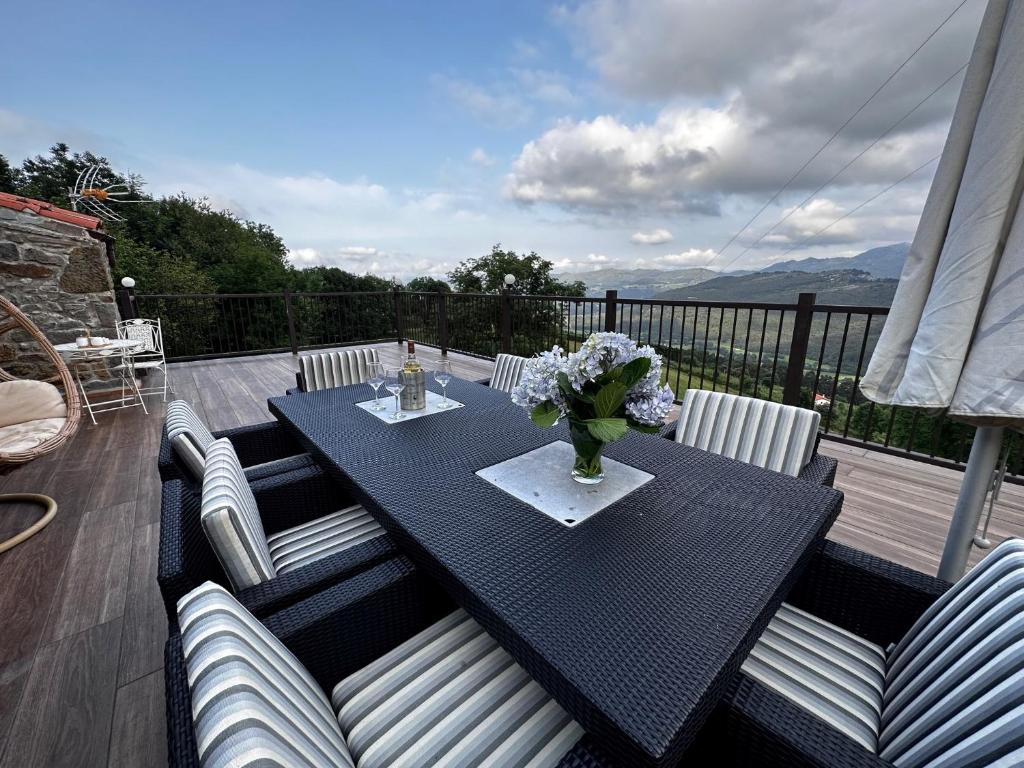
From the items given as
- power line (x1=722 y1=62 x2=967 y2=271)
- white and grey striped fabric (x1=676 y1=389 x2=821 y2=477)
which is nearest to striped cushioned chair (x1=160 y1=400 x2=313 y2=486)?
white and grey striped fabric (x1=676 y1=389 x2=821 y2=477)

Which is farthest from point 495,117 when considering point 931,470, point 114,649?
point 114,649

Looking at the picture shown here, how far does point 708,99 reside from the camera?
5590 millimetres

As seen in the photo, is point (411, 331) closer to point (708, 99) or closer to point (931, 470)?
point (708, 99)

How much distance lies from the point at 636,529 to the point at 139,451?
416 centimetres

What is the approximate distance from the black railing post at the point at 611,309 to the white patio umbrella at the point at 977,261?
322 centimetres

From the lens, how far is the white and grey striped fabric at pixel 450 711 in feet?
2.68

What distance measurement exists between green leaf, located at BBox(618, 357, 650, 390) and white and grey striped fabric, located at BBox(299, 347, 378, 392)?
82.2 inches

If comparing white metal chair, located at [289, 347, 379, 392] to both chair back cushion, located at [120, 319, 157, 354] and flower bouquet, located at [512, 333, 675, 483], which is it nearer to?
flower bouquet, located at [512, 333, 675, 483]

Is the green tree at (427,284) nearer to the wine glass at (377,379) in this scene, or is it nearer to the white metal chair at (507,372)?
the white metal chair at (507,372)

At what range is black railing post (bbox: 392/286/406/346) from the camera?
8023 mm

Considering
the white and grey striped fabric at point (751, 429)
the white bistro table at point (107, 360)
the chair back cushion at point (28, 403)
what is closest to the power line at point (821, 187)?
the white and grey striped fabric at point (751, 429)

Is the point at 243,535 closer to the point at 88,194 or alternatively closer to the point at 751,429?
the point at 751,429

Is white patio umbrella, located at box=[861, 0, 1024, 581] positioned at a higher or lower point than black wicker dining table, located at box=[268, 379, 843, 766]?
higher

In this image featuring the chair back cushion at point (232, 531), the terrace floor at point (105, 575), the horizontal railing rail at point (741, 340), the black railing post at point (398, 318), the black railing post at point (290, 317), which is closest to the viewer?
the chair back cushion at point (232, 531)
